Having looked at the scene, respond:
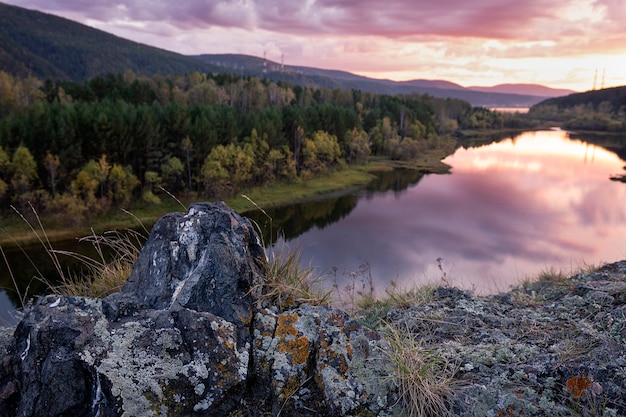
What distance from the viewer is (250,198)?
170ft

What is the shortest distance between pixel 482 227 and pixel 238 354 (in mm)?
44390

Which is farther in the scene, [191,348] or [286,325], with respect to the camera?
[286,325]

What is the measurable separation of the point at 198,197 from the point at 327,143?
27.7 m

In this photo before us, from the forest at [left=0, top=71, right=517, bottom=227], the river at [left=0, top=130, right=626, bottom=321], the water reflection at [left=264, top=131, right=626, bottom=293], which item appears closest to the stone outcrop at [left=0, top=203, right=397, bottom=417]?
the water reflection at [left=264, top=131, right=626, bottom=293]

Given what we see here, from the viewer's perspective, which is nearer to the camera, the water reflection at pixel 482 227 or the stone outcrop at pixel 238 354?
the stone outcrop at pixel 238 354

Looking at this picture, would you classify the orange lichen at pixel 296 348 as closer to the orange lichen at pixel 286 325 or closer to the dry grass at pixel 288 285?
the orange lichen at pixel 286 325

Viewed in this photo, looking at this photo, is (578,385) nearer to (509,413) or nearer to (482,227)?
(509,413)

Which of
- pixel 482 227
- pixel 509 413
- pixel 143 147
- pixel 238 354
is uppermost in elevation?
pixel 238 354

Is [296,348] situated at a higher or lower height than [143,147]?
higher

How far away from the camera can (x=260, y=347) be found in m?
3.71

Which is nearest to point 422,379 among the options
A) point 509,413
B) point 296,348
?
point 509,413

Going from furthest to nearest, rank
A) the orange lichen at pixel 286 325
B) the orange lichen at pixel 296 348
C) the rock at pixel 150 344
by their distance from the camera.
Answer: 1. the orange lichen at pixel 286 325
2. the orange lichen at pixel 296 348
3. the rock at pixel 150 344

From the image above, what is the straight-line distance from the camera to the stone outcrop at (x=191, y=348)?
3.10 metres

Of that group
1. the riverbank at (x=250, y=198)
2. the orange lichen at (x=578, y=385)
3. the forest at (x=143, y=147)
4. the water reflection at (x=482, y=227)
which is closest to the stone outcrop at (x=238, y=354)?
the orange lichen at (x=578, y=385)
